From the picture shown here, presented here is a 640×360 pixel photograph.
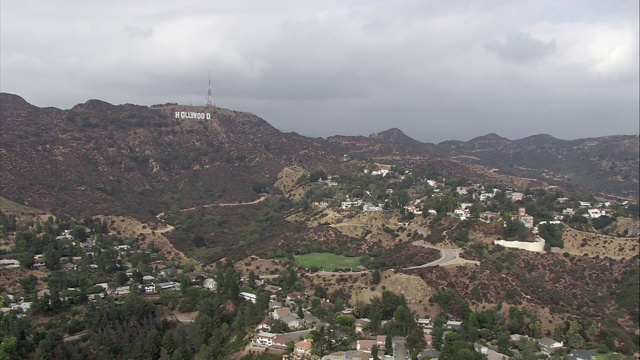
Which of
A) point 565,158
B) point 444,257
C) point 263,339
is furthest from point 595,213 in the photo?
point 565,158

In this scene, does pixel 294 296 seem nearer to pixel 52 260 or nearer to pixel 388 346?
pixel 388 346

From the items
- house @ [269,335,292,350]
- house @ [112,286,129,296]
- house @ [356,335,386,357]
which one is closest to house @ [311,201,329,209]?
house @ [112,286,129,296]

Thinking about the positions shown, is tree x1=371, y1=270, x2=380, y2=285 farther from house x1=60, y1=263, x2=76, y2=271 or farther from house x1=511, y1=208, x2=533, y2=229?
house x1=60, y1=263, x2=76, y2=271

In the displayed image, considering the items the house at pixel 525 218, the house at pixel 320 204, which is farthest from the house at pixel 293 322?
the house at pixel 320 204

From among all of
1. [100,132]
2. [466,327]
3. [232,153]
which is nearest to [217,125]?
[232,153]

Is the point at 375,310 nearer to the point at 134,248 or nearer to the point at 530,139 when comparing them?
the point at 134,248

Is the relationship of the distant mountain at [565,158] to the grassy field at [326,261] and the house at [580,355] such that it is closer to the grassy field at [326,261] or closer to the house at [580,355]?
the grassy field at [326,261]
